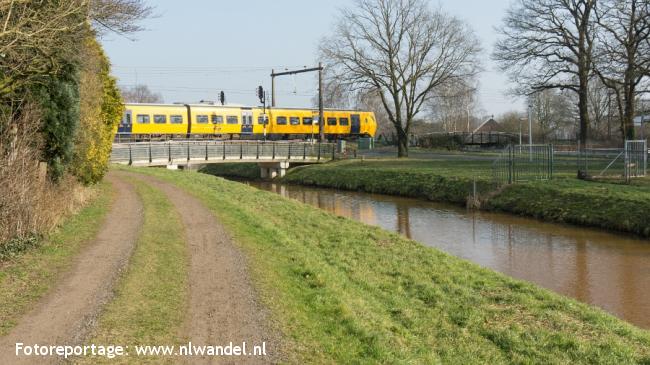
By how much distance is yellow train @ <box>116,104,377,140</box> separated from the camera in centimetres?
4275

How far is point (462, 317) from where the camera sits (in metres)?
8.80

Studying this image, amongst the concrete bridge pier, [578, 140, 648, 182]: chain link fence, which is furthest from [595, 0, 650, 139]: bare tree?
the concrete bridge pier

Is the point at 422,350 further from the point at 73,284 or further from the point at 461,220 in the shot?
the point at 461,220

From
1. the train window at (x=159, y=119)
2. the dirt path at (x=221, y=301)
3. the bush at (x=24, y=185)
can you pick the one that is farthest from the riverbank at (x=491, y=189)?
the bush at (x=24, y=185)

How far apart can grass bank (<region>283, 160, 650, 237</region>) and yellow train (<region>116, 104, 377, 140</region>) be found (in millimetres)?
10252

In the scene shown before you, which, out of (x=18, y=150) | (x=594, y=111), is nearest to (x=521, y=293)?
(x=18, y=150)

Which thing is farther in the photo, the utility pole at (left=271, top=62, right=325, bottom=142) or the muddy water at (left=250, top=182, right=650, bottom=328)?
the utility pole at (left=271, top=62, right=325, bottom=142)

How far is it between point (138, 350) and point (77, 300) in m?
1.77

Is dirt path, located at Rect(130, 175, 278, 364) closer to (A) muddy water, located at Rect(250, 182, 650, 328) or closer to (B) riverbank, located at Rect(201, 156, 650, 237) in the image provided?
(A) muddy water, located at Rect(250, 182, 650, 328)

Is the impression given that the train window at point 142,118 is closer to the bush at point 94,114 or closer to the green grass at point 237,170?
the green grass at point 237,170

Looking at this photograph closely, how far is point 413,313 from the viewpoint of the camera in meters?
8.73

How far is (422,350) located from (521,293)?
3785mm

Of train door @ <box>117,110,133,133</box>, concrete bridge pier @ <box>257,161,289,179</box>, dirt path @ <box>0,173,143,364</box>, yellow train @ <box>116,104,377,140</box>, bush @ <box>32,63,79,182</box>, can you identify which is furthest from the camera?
concrete bridge pier @ <box>257,161,289,179</box>

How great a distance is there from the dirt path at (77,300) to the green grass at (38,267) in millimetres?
135
